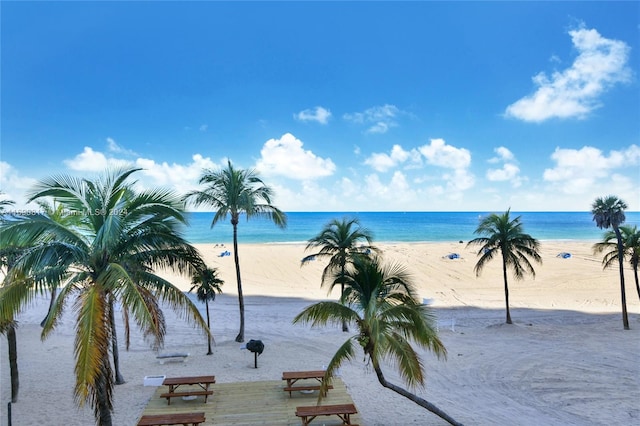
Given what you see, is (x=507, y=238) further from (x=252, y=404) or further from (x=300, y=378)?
Answer: (x=252, y=404)

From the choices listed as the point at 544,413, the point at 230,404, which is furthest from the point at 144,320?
the point at 544,413

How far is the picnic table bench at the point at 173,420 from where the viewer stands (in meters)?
7.88

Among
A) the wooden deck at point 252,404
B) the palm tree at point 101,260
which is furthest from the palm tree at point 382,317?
the palm tree at point 101,260

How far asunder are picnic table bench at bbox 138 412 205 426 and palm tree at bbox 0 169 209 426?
3.46ft

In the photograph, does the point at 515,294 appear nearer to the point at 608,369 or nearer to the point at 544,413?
the point at 608,369

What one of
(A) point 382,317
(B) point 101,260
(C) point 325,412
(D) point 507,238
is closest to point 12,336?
(B) point 101,260

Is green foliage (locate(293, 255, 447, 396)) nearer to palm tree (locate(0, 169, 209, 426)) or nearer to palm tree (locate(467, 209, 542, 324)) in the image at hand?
palm tree (locate(0, 169, 209, 426))

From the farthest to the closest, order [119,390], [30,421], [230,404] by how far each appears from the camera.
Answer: [119,390], [230,404], [30,421]

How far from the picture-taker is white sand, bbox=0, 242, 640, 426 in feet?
31.8

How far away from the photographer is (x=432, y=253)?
157 ft

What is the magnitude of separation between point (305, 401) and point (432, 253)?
4075 centimetres

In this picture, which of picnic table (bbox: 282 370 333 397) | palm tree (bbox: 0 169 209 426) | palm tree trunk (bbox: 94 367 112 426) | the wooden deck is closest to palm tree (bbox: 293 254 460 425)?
the wooden deck

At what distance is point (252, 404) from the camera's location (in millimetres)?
9602

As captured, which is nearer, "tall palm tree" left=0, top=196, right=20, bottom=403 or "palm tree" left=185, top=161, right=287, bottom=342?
"tall palm tree" left=0, top=196, right=20, bottom=403
